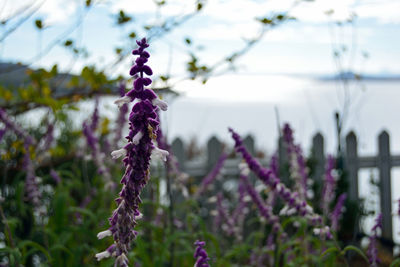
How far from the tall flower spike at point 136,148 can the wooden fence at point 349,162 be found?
444 cm

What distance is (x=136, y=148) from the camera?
1105 mm

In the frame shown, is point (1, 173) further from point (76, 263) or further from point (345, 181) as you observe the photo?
point (345, 181)

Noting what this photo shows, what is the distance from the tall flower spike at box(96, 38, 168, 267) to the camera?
110 cm

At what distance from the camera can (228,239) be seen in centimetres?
541

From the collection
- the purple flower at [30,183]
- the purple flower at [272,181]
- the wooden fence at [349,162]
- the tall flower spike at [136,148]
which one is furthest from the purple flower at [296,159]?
the wooden fence at [349,162]

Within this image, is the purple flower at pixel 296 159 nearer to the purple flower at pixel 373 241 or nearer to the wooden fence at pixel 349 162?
the purple flower at pixel 373 241

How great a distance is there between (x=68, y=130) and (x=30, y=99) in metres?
2.08

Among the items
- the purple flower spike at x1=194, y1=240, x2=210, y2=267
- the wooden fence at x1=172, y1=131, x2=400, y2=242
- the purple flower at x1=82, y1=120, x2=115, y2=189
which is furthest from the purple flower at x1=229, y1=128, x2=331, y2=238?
the wooden fence at x1=172, y1=131, x2=400, y2=242

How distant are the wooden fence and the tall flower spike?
14.6 ft

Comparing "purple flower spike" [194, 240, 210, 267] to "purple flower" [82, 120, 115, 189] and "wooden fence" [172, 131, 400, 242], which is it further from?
"wooden fence" [172, 131, 400, 242]

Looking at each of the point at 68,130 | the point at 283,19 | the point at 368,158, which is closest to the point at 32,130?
the point at 68,130

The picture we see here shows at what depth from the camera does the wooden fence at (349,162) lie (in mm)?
5863

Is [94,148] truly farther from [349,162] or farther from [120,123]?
[349,162]

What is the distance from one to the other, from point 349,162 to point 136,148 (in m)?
5.93
